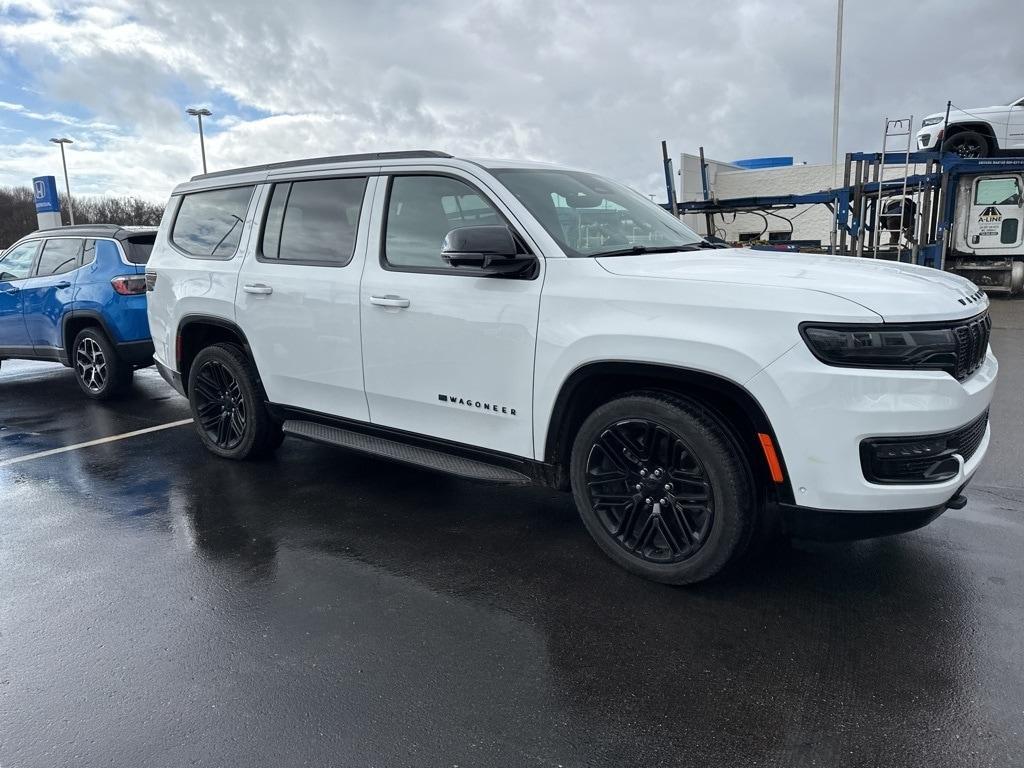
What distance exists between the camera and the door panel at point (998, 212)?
15.4 metres

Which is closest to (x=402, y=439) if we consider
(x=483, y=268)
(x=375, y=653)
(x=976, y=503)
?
(x=483, y=268)

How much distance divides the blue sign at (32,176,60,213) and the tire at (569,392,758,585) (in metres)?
27.4

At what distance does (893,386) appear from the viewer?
273 cm

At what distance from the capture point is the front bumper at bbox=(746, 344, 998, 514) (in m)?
2.74

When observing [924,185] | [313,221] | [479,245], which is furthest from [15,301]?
[924,185]

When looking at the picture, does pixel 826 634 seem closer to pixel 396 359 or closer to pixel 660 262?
pixel 660 262

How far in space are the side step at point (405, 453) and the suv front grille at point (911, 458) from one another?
1546 mm

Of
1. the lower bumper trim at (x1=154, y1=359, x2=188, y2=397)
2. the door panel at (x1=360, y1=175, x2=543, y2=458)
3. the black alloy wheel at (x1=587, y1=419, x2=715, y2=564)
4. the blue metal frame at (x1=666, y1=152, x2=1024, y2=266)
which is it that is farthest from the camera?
the blue metal frame at (x1=666, y1=152, x2=1024, y2=266)

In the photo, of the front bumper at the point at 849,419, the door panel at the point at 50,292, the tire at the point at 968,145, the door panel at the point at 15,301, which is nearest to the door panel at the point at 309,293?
the front bumper at the point at 849,419

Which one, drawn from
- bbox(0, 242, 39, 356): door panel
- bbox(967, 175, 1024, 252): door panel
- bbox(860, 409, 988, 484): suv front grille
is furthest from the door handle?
bbox(967, 175, 1024, 252): door panel

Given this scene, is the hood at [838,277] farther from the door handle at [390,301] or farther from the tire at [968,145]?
the tire at [968,145]

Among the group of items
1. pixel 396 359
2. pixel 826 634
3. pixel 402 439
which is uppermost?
pixel 396 359

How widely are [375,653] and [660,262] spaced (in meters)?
2.08

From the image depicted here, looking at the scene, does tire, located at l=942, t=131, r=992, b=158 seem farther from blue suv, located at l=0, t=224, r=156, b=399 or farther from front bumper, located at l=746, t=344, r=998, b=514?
front bumper, located at l=746, t=344, r=998, b=514
